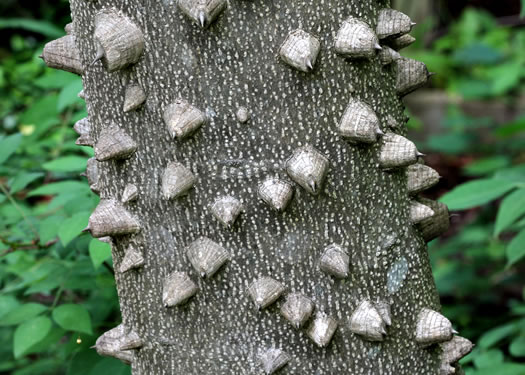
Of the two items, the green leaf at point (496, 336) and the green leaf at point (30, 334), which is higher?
the green leaf at point (30, 334)

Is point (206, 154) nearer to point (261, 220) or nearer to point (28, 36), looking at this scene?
point (261, 220)

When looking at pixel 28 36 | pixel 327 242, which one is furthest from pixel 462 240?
pixel 28 36

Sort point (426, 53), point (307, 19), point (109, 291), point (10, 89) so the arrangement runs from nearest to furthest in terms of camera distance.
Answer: point (307, 19) < point (109, 291) < point (10, 89) < point (426, 53)

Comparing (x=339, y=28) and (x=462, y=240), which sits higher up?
(x=339, y=28)

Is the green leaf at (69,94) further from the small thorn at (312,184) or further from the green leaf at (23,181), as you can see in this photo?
the small thorn at (312,184)

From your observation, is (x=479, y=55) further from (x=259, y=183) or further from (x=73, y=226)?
(x=259, y=183)

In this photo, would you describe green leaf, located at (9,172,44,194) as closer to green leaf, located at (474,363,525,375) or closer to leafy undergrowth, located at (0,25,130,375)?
leafy undergrowth, located at (0,25,130,375)

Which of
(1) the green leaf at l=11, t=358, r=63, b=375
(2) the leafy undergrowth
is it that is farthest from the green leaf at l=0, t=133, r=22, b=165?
(1) the green leaf at l=11, t=358, r=63, b=375

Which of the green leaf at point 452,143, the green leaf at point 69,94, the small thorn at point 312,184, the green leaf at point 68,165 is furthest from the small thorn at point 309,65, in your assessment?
the green leaf at point 452,143
